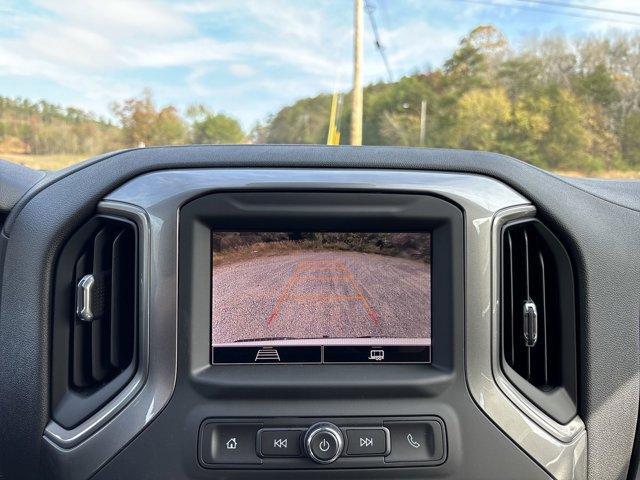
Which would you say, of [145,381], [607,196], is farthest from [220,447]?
[607,196]

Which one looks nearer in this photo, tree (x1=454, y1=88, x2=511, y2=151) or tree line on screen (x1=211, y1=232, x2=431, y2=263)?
tree line on screen (x1=211, y1=232, x2=431, y2=263)

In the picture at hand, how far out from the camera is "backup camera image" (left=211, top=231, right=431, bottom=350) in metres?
1.47

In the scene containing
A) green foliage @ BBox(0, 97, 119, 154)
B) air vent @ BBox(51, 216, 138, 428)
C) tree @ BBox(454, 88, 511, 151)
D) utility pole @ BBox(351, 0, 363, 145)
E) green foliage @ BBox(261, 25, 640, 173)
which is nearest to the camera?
air vent @ BBox(51, 216, 138, 428)

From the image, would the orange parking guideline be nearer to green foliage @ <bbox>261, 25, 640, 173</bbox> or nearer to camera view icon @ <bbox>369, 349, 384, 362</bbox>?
camera view icon @ <bbox>369, 349, 384, 362</bbox>

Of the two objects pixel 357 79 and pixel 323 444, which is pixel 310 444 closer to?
pixel 323 444

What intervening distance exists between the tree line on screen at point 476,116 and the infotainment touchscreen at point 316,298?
2.70 ft

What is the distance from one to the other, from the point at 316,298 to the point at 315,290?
0.08 feet

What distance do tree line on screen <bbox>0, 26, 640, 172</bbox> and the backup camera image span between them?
2.67 ft

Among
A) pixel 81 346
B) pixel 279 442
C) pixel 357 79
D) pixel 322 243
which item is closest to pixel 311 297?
pixel 322 243

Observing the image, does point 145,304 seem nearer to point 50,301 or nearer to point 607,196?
point 50,301

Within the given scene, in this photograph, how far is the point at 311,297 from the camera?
1475 millimetres

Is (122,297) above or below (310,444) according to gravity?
above

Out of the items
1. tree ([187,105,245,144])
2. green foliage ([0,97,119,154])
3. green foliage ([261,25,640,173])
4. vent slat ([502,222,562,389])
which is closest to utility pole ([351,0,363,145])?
green foliage ([261,25,640,173])

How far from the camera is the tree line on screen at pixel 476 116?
4645 mm
